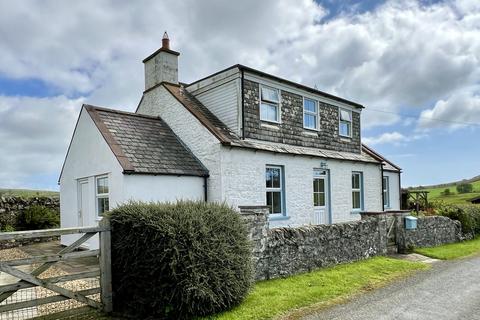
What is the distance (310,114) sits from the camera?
1659 cm

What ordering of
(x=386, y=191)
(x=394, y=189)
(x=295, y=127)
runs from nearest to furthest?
(x=295, y=127)
(x=386, y=191)
(x=394, y=189)

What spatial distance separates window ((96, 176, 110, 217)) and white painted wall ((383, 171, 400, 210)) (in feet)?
54.5

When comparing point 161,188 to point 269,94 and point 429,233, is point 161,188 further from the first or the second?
point 429,233

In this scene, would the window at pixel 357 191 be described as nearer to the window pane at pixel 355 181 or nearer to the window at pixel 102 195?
the window pane at pixel 355 181

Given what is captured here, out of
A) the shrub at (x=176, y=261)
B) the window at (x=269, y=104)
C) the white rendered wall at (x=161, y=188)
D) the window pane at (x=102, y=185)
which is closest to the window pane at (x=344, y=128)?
the window at (x=269, y=104)

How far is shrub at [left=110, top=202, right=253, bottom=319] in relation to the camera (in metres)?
6.21

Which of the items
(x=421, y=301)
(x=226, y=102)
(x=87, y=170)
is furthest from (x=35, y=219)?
(x=421, y=301)

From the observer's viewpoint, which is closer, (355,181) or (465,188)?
(355,181)

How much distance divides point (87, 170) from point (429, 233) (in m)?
13.5

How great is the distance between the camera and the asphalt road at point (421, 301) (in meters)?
6.57

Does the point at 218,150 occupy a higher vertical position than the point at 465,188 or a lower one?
higher

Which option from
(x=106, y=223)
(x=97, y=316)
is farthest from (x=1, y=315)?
(x=106, y=223)

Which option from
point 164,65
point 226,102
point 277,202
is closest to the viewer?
point 226,102

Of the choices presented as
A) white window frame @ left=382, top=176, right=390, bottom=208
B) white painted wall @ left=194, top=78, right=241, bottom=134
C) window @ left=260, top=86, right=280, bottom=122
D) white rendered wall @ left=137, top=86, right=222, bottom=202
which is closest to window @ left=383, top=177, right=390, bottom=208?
white window frame @ left=382, top=176, right=390, bottom=208
